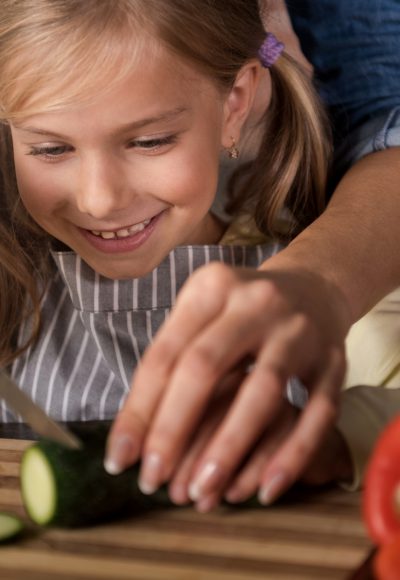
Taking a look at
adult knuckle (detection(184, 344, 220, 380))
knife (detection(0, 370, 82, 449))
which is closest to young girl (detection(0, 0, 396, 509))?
adult knuckle (detection(184, 344, 220, 380))

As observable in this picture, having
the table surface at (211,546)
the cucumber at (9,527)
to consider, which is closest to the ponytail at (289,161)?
the table surface at (211,546)

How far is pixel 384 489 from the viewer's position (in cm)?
94

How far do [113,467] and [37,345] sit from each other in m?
0.96

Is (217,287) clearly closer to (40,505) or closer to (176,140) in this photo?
(40,505)

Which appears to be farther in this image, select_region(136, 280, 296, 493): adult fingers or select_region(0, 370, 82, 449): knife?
select_region(0, 370, 82, 449): knife

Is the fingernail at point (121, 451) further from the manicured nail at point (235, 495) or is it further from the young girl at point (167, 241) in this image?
the manicured nail at point (235, 495)

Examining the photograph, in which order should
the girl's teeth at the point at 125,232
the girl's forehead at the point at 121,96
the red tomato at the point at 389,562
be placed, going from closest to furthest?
the red tomato at the point at 389,562, the girl's forehead at the point at 121,96, the girl's teeth at the point at 125,232

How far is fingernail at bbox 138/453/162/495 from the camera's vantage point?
96cm

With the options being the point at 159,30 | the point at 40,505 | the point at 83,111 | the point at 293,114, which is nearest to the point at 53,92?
the point at 83,111

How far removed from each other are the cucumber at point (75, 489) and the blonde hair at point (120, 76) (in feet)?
1.87

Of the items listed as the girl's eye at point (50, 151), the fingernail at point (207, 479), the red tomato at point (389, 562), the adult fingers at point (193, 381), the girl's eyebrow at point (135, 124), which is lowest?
the red tomato at point (389, 562)

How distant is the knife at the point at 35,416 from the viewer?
3.51 feet

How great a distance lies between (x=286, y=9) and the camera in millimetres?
1980

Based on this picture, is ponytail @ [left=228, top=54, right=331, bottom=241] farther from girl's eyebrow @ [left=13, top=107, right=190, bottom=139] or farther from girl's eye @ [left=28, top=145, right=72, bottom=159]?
girl's eye @ [left=28, top=145, right=72, bottom=159]
